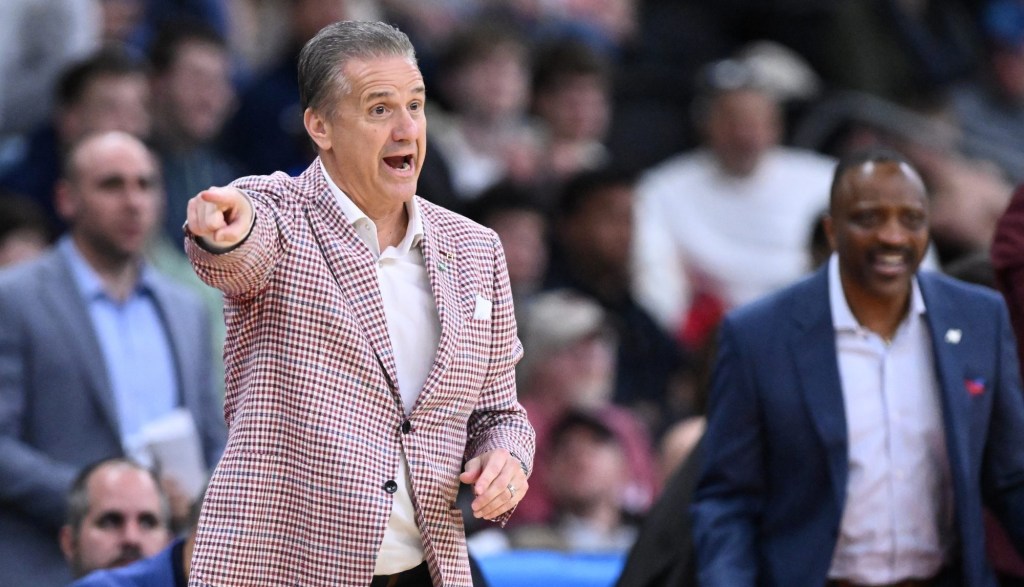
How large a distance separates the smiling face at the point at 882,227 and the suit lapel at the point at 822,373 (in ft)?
0.41

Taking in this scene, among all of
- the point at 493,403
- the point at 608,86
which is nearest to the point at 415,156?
the point at 493,403

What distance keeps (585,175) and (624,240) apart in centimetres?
42

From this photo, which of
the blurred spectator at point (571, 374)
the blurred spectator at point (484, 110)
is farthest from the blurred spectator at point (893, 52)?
the blurred spectator at point (571, 374)

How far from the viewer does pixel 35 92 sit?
7797mm

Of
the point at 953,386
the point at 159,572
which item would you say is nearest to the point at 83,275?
the point at 159,572

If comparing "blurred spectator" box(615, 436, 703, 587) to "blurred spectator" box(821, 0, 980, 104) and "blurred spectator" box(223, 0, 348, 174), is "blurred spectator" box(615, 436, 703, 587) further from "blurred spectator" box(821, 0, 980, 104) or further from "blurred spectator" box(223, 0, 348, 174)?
"blurred spectator" box(821, 0, 980, 104)

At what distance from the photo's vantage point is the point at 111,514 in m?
5.20

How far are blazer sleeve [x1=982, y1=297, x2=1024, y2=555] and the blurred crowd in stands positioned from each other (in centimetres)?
107

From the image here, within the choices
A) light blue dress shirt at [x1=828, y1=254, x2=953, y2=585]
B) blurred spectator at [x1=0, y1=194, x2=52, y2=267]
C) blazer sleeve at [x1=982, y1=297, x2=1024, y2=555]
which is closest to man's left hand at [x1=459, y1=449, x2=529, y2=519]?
light blue dress shirt at [x1=828, y1=254, x2=953, y2=585]

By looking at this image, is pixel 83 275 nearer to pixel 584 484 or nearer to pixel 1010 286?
pixel 584 484

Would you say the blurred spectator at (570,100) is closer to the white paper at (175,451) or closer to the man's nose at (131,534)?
the white paper at (175,451)

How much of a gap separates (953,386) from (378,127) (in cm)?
192

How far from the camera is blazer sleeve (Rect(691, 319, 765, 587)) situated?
14.9ft

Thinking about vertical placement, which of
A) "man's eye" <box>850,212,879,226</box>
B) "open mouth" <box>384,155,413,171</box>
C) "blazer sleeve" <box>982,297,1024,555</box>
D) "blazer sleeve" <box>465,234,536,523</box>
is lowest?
"blazer sleeve" <box>982,297,1024,555</box>
